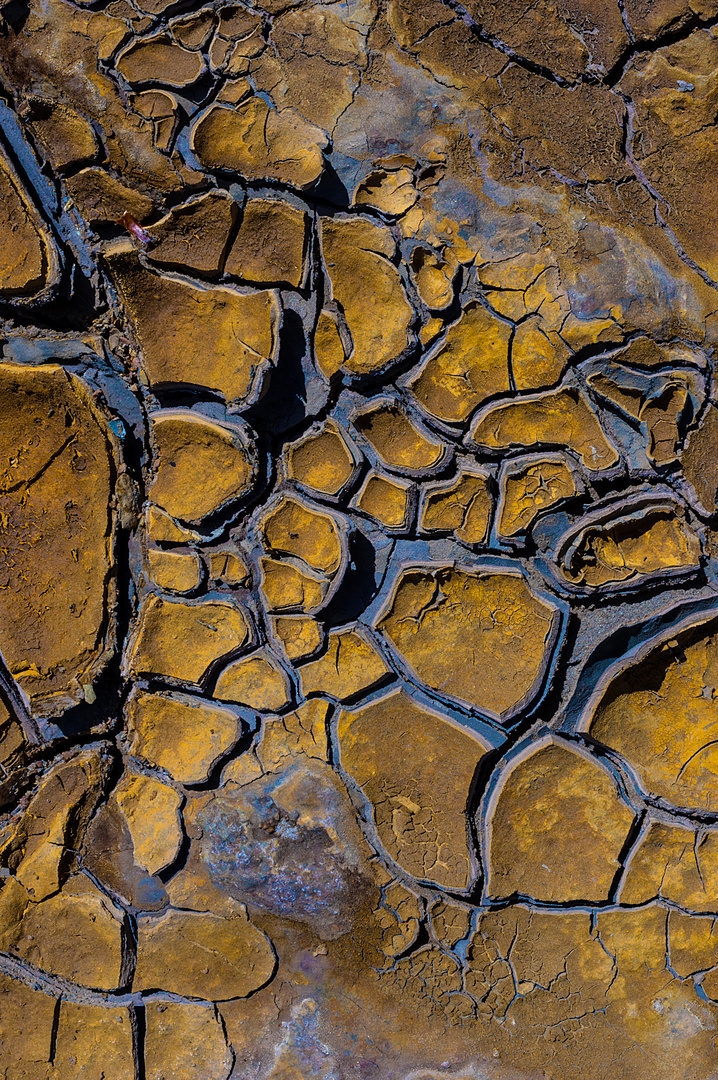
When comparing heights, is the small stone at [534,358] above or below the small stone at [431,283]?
below

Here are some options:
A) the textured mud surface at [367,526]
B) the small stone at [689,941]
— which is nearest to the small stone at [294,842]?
the textured mud surface at [367,526]

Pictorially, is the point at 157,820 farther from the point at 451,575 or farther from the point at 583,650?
the point at 583,650

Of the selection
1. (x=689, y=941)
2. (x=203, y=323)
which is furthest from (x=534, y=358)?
(x=689, y=941)

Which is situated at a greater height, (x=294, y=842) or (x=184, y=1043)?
(x=294, y=842)

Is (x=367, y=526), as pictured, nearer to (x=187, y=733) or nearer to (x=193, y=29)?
(x=187, y=733)

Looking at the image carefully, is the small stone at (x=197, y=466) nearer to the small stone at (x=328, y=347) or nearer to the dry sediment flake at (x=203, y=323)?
the dry sediment flake at (x=203, y=323)
